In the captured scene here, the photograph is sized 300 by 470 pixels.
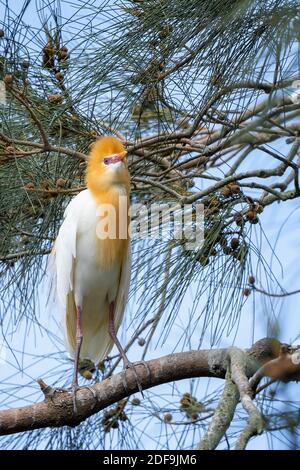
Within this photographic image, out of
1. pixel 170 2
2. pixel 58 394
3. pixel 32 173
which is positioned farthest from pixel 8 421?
pixel 170 2

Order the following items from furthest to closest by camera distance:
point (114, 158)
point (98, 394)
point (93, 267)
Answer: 1. point (93, 267)
2. point (114, 158)
3. point (98, 394)

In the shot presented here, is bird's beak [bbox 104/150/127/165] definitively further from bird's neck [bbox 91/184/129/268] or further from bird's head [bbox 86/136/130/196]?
bird's neck [bbox 91/184/129/268]

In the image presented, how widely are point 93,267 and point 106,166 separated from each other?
0.33m

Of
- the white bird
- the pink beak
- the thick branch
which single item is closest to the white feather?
the white bird

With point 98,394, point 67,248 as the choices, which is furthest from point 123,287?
point 98,394

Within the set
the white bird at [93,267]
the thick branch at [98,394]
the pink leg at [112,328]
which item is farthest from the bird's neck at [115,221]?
the thick branch at [98,394]

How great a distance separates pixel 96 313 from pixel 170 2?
2.98ft

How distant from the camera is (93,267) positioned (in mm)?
2291

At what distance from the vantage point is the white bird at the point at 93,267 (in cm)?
215

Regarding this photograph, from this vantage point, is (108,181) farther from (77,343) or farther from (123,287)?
(77,343)

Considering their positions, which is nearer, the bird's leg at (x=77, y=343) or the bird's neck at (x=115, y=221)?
the bird's leg at (x=77, y=343)

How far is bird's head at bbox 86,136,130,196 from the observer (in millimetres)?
1984

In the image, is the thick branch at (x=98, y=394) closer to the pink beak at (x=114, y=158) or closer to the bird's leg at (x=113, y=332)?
the bird's leg at (x=113, y=332)

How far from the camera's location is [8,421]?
1.73m
